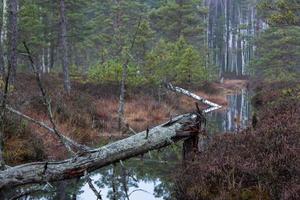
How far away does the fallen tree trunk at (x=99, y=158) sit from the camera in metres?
7.05

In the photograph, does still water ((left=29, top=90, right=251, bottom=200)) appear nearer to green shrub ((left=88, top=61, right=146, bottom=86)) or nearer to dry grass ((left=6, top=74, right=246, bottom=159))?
dry grass ((left=6, top=74, right=246, bottom=159))

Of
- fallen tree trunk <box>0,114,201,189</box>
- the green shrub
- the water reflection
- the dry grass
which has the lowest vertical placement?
the water reflection

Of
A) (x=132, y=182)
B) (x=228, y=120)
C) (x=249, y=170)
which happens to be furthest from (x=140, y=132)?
(x=228, y=120)

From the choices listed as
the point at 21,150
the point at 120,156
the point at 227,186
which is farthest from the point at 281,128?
the point at 21,150

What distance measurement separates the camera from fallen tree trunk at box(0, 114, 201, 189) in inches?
Answer: 278

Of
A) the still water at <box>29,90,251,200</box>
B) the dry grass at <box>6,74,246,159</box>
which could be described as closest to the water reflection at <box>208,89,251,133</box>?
the dry grass at <box>6,74,246,159</box>

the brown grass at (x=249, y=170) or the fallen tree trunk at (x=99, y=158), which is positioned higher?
the fallen tree trunk at (x=99, y=158)

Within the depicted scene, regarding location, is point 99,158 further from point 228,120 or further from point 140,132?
point 228,120

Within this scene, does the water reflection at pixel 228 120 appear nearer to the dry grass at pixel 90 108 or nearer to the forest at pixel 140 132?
the forest at pixel 140 132

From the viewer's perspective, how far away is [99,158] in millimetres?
7586

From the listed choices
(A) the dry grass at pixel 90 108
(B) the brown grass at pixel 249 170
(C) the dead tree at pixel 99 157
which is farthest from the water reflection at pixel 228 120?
(C) the dead tree at pixel 99 157

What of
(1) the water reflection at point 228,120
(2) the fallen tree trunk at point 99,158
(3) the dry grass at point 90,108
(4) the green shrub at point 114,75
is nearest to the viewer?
(2) the fallen tree trunk at point 99,158

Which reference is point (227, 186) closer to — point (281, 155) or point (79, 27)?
point (281, 155)

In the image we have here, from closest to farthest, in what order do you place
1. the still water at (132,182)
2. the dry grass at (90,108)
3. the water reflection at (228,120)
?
the still water at (132,182) < the dry grass at (90,108) < the water reflection at (228,120)
